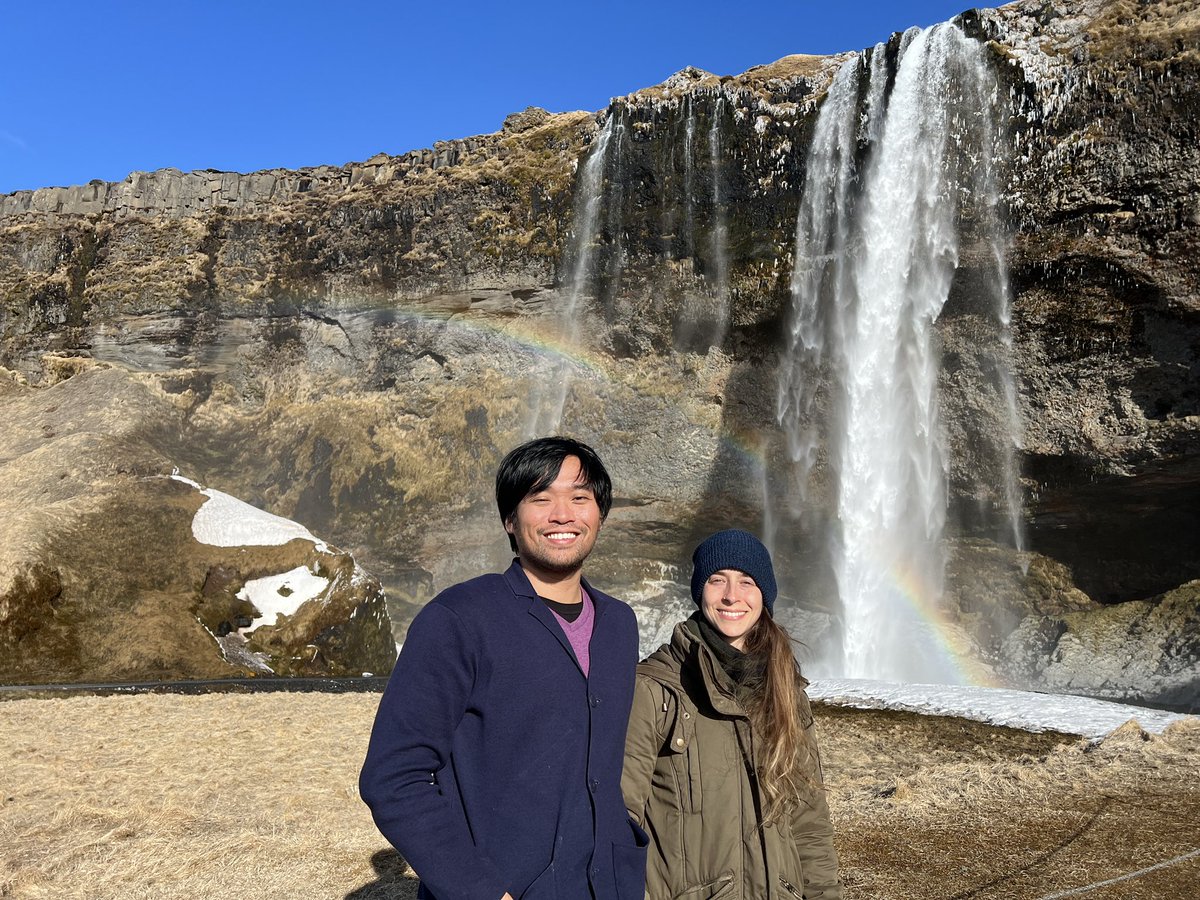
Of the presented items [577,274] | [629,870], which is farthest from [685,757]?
[577,274]

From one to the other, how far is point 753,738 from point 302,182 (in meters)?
37.8

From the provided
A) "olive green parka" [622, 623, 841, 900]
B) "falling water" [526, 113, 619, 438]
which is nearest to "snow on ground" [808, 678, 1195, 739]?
"olive green parka" [622, 623, 841, 900]

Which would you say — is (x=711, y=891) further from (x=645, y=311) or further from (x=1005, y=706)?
(x=645, y=311)

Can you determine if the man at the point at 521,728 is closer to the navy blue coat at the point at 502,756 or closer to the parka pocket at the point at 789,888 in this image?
the navy blue coat at the point at 502,756

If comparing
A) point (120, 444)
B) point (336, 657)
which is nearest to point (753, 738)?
point (336, 657)

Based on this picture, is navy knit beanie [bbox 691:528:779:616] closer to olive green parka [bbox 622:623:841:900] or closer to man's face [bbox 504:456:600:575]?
olive green parka [bbox 622:623:841:900]

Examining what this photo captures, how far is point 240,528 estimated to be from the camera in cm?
2103

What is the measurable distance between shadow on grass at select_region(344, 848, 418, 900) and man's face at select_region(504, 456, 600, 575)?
3.65 m

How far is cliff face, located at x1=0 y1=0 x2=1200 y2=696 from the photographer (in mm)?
21156

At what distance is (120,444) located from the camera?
31.2 meters

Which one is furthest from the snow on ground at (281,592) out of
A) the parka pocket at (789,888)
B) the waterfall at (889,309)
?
the parka pocket at (789,888)

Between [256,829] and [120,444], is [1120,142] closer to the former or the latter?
[256,829]

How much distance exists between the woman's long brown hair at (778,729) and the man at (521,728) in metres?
0.57

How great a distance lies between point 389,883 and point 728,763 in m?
3.73
